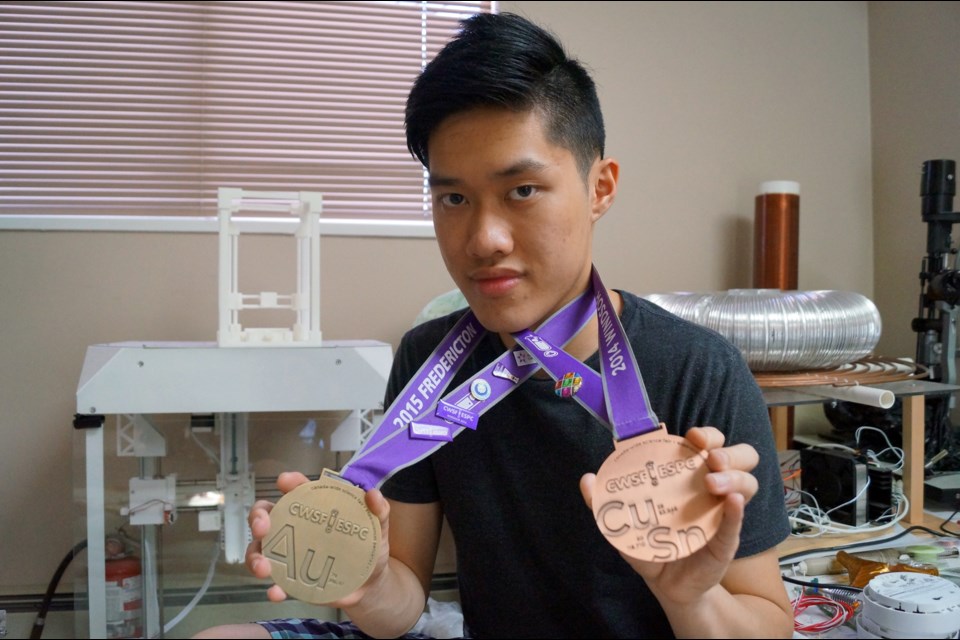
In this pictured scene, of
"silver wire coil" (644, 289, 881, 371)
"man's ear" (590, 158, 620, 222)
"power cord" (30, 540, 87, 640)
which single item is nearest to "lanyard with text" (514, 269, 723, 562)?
"man's ear" (590, 158, 620, 222)

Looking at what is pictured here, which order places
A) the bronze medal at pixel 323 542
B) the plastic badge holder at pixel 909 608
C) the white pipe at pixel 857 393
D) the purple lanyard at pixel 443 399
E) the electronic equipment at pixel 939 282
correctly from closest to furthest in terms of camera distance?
1. the bronze medal at pixel 323 542
2. the purple lanyard at pixel 443 399
3. the plastic badge holder at pixel 909 608
4. the white pipe at pixel 857 393
5. the electronic equipment at pixel 939 282

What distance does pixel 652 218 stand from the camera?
2.14 meters

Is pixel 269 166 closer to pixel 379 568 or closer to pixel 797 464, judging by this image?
pixel 379 568

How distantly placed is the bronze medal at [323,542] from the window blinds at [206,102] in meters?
1.43

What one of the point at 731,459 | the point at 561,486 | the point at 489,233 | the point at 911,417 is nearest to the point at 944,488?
the point at 911,417

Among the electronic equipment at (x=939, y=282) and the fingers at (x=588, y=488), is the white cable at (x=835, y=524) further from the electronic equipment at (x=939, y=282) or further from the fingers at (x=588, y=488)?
the fingers at (x=588, y=488)

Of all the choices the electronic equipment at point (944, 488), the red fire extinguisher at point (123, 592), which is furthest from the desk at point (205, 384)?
the electronic equipment at point (944, 488)

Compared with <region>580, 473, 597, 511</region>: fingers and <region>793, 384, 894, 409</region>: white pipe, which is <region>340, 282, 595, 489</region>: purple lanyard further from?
<region>793, 384, 894, 409</region>: white pipe

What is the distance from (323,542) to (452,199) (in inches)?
17.2

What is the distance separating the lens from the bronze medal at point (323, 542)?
26.0 inches

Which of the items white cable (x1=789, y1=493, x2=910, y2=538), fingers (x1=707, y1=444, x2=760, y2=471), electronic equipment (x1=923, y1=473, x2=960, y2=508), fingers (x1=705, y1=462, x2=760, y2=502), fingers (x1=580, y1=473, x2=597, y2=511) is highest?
fingers (x1=707, y1=444, x2=760, y2=471)

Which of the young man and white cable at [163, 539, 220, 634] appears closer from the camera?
the young man

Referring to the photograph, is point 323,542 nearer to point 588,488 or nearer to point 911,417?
point 588,488

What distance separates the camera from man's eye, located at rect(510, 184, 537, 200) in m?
0.80
